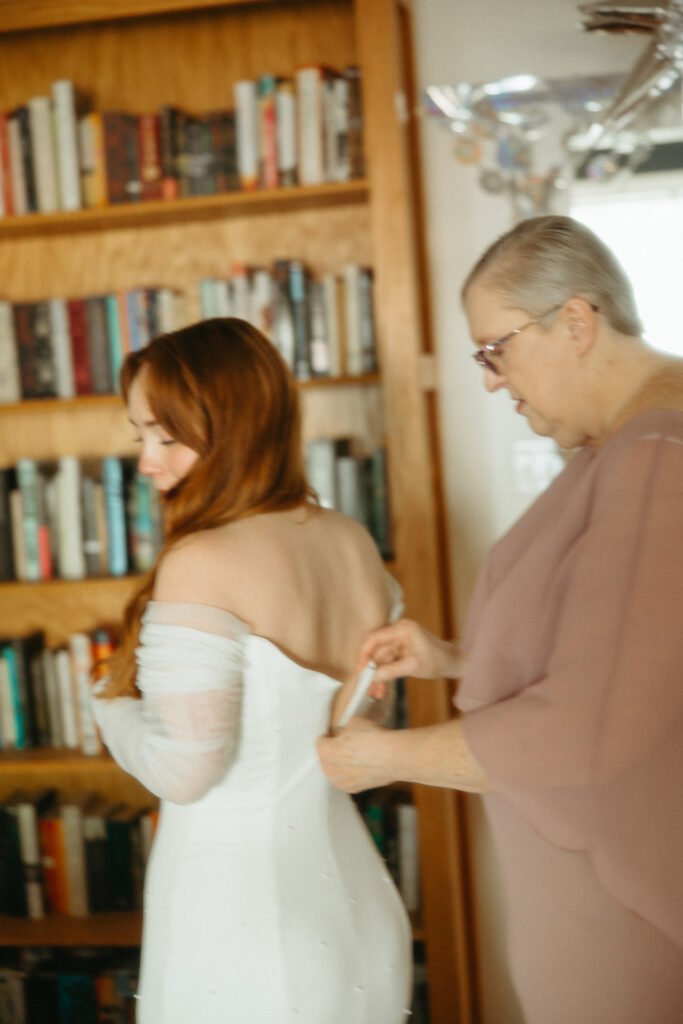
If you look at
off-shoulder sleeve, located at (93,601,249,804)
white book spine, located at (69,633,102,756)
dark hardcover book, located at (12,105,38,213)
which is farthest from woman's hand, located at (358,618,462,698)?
dark hardcover book, located at (12,105,38,213)

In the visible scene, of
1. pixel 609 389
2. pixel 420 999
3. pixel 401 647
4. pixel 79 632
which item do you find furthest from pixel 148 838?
pixel 609 389

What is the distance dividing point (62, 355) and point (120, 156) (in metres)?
0.46

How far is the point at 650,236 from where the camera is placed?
2225 mm

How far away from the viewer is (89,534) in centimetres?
215

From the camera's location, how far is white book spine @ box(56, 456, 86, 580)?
214cm

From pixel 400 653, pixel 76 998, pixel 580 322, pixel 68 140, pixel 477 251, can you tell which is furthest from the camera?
pixel 477 251

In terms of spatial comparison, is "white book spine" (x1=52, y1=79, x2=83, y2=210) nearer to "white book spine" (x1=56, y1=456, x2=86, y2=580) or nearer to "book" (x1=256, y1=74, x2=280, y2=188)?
"book" (x1=256, y1=74, x2=280, y2=188)

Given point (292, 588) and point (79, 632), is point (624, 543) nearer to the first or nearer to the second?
point (292, 588)

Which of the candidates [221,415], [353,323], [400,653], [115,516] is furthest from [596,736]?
[115,516]

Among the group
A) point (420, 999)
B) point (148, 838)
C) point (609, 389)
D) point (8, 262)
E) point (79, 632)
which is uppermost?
point (8, 262)

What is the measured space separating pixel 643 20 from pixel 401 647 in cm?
112

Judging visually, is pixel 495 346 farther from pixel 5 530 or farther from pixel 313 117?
pixel 5 530

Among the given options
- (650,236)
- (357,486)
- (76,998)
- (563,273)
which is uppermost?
(650,236)

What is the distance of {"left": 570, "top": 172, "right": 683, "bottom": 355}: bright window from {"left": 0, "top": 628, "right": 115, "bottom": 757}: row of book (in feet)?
4.98
